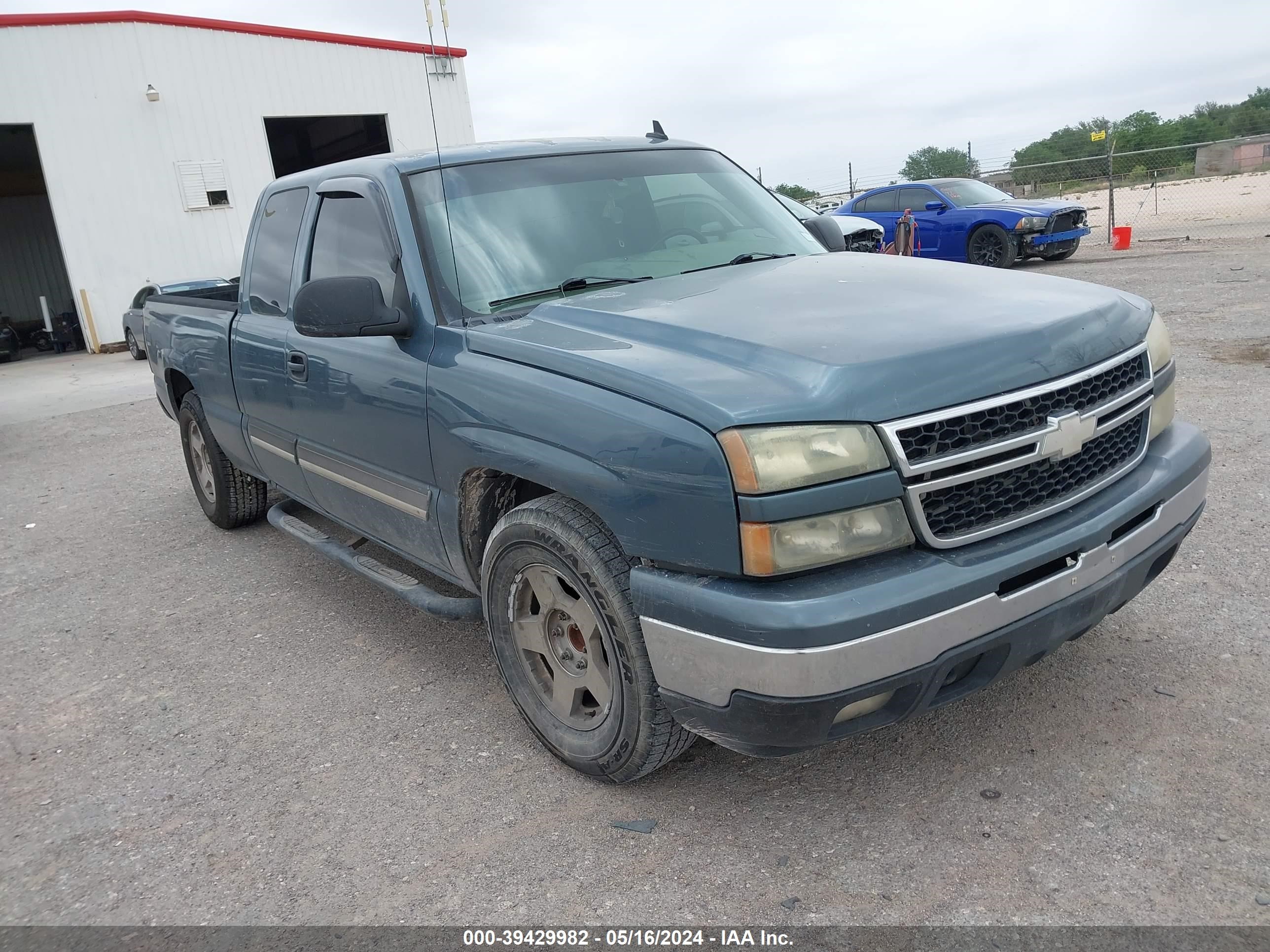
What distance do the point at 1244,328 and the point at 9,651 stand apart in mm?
9224

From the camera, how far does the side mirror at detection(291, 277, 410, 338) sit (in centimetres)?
312

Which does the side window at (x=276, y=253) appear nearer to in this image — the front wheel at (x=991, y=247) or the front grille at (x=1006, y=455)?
the front grille at (x=1006, y=455)

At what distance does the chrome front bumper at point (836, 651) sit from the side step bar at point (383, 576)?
44.9 inches

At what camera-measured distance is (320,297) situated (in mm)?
3123

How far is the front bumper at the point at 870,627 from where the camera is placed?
7.16ft

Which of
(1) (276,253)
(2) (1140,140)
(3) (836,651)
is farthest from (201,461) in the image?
(2) (1140,140)

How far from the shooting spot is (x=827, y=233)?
4316mm

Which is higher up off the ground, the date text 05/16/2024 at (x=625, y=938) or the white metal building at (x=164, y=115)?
the white metal building at (x=164, y=115)

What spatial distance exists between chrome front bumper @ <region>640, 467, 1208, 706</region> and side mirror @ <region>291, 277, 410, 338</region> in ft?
4.56

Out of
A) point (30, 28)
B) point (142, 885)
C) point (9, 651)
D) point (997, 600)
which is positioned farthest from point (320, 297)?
point (30, 28)

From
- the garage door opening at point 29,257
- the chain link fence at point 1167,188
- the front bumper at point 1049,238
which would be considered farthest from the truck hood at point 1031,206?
the garage door opening at point 29,257

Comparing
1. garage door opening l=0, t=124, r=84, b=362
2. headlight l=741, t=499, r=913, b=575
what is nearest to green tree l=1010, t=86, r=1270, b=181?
headlight l=741, t=499, r=913, b=575

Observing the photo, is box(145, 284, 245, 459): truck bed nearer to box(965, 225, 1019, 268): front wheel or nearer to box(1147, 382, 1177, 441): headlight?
box(1147, 382, 1177, 441): headlight

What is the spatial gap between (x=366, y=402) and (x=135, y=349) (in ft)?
51.6
